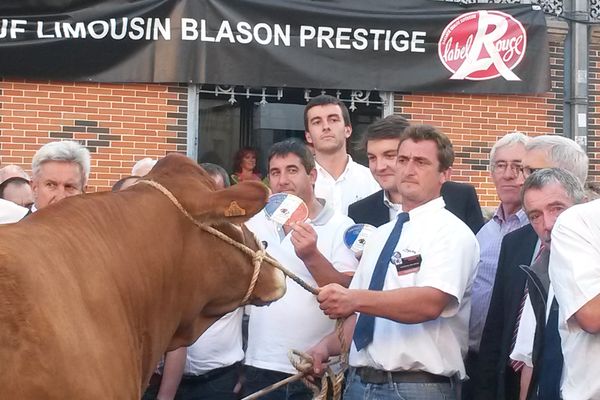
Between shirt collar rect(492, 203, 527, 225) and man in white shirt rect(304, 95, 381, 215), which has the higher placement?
man in white shirt rect(304, 95, 381, 215)

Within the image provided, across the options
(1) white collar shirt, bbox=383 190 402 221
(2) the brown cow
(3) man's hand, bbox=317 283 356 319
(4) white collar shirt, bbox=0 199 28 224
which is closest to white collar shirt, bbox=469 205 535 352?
(1) white collar shirt, bbox=383 190 402 221

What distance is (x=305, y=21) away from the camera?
960 centimetres

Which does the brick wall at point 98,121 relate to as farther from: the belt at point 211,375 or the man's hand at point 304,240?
the man's hand at point 304,240

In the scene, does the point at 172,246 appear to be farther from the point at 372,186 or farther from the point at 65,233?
the point at 372,186

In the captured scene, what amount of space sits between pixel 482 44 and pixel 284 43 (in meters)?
2.11

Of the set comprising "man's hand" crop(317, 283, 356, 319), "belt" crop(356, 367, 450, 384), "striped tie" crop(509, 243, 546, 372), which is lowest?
"belt" crop(356, 367, 450, 384)

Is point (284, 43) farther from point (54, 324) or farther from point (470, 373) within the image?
point (54, 324)

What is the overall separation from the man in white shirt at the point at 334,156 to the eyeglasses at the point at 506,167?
3.42ft

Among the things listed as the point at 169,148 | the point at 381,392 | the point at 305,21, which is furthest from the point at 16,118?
the point at 381,392

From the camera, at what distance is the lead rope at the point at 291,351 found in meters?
3.44

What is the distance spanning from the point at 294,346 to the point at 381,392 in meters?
0.72

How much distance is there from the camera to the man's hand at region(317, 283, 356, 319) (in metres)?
4.01

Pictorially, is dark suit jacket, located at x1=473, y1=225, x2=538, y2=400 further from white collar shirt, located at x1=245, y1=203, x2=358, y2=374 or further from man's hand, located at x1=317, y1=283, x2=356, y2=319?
man's hand, located at x1=317, y1=283, x2=356, y2=319

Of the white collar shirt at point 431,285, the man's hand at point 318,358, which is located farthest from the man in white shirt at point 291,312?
the white collar shirt at point 431,285
